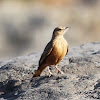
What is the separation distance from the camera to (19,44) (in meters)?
18.0

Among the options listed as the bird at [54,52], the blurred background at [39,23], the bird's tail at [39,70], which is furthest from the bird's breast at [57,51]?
the blurred background at [39,23]

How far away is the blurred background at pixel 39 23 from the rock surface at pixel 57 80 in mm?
8675

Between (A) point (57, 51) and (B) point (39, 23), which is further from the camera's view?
(B) point (39, 23)

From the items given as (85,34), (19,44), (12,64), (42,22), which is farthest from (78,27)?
(12,64)

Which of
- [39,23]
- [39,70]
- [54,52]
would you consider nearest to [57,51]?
[54,52]

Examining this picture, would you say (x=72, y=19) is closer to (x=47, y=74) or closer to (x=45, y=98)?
(x=47, y=74)

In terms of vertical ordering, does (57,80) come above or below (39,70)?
below

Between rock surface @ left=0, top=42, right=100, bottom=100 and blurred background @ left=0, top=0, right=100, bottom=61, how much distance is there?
8675 mm

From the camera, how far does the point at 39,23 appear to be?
738 inches

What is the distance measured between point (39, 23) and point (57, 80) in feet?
40.3

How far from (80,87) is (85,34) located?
13.8m

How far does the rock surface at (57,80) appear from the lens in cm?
593

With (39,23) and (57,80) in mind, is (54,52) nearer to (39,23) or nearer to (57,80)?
(57,80)

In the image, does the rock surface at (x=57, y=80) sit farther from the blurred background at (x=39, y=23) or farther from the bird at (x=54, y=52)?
the blurred background at (x=39, y=23)
